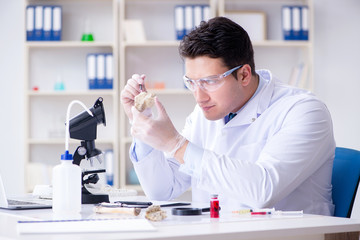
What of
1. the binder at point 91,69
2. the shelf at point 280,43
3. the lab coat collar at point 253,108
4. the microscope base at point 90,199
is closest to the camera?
the microscope base at point 90,199

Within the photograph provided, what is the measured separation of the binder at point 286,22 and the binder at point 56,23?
173cm

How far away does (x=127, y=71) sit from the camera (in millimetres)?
4605

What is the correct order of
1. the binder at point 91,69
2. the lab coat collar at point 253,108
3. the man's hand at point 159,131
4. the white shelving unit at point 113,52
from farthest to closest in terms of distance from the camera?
the white shelving unit at point 113,52 < the binder at point 91,69 < the lab coat collar at point 253,108 < the man's hand at point 159,131

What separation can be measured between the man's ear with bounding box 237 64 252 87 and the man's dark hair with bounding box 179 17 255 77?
22 millimetres

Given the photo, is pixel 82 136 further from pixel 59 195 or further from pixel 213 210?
pixel 213 210

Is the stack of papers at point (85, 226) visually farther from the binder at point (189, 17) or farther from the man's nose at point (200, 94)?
the binder at point (189, 17)

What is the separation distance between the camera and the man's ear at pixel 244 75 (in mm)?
2053

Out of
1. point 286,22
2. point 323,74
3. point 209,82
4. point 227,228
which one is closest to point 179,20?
point 286,22

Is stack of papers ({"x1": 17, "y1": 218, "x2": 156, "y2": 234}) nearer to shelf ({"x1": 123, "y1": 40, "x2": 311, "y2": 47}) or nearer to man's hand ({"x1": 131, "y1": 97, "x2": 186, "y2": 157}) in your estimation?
man's hand ({"x1": 131, "y1": 97, "x2": 186, "y2": 157})

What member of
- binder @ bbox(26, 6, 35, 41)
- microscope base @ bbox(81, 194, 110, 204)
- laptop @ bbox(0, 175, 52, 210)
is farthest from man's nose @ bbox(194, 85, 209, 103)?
binder @ bbox(26, 6, 35, 41)

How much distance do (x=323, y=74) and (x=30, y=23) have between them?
2.37 metres

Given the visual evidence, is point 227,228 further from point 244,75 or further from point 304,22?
point 304,22

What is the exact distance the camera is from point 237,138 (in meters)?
2.11

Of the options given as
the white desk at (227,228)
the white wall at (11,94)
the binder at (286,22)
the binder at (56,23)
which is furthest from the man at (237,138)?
the white wall at (11,94)
